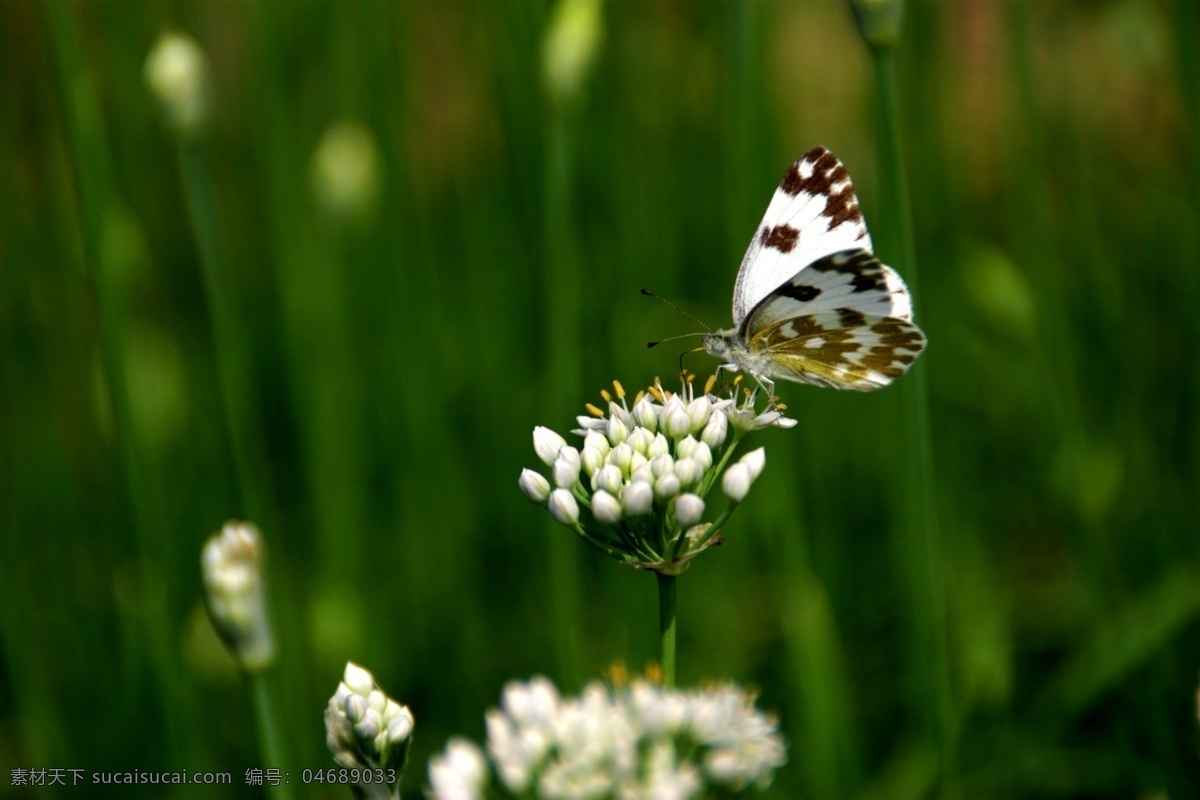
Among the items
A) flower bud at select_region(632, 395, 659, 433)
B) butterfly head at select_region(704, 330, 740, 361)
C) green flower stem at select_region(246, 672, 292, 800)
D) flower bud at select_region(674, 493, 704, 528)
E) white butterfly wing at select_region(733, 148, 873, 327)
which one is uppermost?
white butterfly wing at select_region(733, 148, 873, 327)

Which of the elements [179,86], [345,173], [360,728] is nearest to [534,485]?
[360,728]

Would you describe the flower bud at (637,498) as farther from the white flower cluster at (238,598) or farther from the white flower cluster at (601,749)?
the white flower cluster at (238,598)

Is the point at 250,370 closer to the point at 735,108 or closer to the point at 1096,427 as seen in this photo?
the point at 735,108

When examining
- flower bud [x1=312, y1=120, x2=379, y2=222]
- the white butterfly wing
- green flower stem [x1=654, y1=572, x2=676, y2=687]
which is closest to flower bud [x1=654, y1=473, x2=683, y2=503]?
green flower stem [x1=654, y1=572, x2=676, y2=687]

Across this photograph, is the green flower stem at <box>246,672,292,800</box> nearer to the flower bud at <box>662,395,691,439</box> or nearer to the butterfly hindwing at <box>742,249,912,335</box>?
the flower bud at <box>662,395,691,439</box>

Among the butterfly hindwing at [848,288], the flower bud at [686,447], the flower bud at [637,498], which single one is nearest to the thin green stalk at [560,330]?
the butterfly hindwing at [848,288]

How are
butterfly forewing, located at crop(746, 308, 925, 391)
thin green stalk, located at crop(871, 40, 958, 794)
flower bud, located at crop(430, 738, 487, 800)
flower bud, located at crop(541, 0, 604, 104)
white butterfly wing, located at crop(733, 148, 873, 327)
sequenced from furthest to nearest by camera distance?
flower bud, located at crop(541, 0, 604, 104), white butterfly wing, located at crop(733, 148, 873, 327), butterfly forewing, located at crop(746, 308, 925, 391), thin green stalk, located at crop(871, 40, 958, 794), flower bud, located at crop(430, 738, 487, 800)
